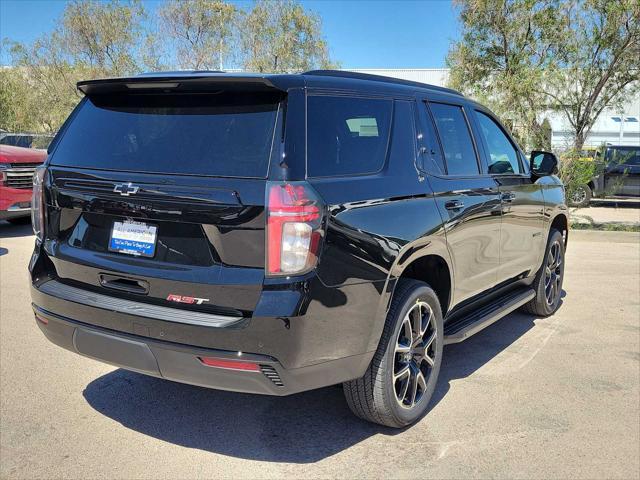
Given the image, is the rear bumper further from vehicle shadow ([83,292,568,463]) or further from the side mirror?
the side mirror

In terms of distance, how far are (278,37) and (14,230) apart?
1465 centimetres

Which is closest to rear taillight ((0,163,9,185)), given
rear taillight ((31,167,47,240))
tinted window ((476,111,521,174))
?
rear taillight ((31,167,47,240))

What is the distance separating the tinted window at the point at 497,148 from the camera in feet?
15.7

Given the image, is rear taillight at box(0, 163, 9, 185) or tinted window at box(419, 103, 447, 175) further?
rear taillight at box(0, 163, 9, 185)

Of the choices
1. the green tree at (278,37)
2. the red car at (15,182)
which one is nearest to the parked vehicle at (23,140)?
the red car at (15,182)

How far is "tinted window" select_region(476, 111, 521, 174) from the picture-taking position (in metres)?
4.77

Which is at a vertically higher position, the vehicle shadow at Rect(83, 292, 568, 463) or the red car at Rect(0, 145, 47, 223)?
the red car at Rect(0, 145, 47, 223)

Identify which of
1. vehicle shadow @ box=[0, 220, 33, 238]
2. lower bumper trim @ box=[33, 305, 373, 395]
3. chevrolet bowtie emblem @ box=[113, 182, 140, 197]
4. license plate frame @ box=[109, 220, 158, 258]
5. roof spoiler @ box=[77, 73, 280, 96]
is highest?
roof spoiler @ box=[77, 73, 280, 96]

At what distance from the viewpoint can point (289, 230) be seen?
268 cm

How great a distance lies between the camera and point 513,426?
358 centimetres

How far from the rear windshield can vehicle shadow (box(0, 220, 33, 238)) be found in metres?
7.97

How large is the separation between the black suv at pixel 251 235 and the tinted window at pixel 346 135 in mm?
10

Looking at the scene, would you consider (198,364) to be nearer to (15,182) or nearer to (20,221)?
(15,182)

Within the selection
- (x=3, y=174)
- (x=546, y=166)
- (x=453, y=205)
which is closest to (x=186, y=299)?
(x=453, y=205)
